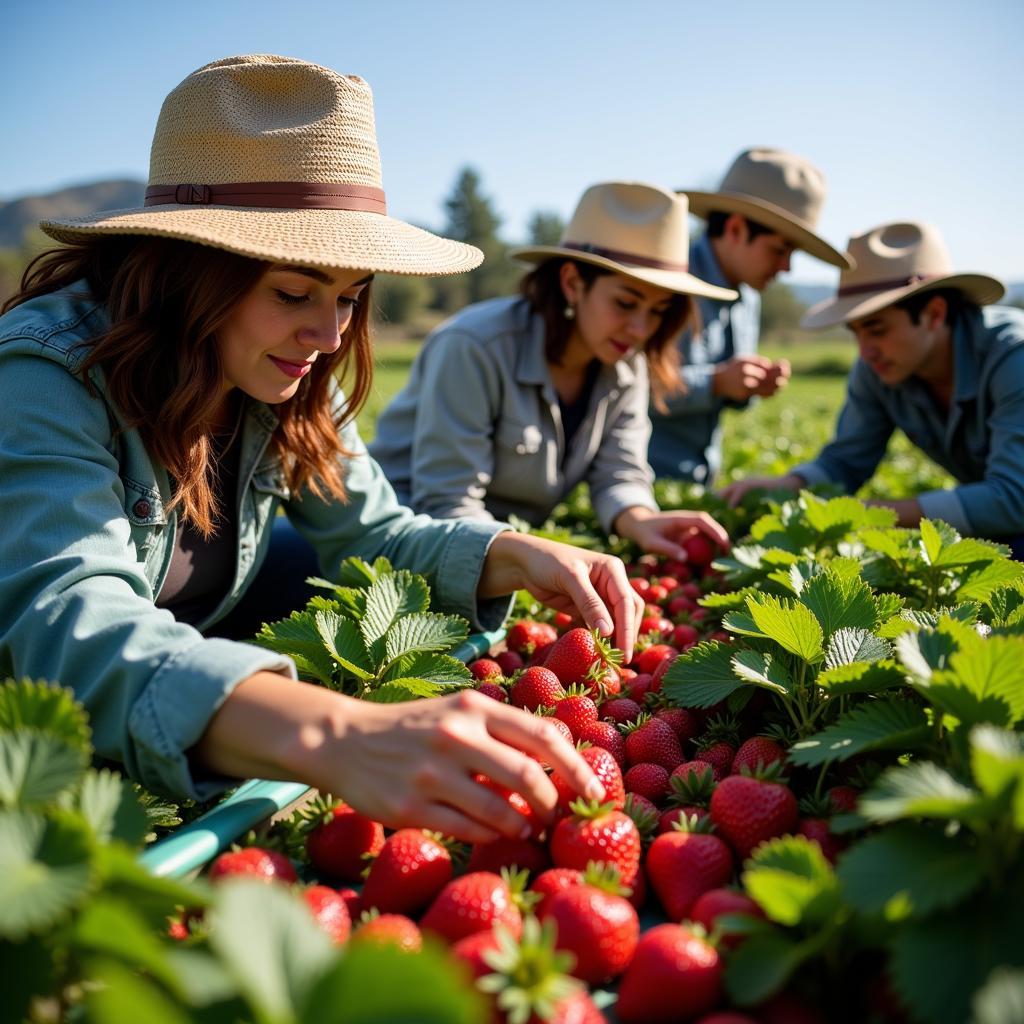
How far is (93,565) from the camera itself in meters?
1.38

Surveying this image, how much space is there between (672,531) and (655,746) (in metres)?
1.47

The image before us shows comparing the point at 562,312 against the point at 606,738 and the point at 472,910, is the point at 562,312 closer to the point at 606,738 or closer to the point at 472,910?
the point at 606,738

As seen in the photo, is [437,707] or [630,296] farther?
[630,296]

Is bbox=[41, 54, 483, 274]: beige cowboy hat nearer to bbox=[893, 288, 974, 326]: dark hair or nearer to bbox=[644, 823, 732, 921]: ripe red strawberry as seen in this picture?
bbox=[644, 823, 732, 921]: ripe red strawberry

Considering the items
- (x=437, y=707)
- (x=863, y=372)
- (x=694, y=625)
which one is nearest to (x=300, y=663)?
(x=437, y=707)

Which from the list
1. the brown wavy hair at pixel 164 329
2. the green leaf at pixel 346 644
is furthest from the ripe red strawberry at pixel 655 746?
the brown wavy hair at pixel 164 329

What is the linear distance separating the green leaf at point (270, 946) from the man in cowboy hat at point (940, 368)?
3034 millimetres

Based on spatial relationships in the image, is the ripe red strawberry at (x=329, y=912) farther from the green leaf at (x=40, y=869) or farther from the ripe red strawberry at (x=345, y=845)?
the green leaf at (x=40, y=869)

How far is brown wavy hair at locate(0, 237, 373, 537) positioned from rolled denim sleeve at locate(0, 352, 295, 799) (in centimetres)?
12

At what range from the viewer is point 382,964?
72 centimetres

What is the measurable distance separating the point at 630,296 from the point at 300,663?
7.16 ft

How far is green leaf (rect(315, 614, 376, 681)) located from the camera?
168 centimetres

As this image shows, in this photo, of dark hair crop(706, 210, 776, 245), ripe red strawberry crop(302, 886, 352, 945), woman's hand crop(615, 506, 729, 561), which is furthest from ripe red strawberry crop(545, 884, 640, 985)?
dark hair crop(706, 210, 776, 245)

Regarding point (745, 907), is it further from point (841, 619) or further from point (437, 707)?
point (841, 619)
